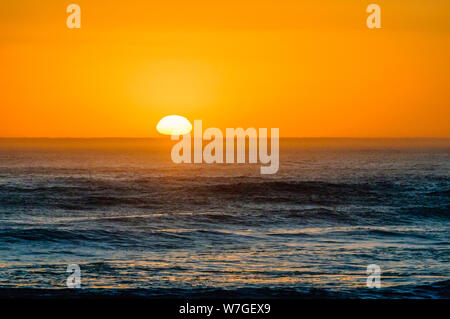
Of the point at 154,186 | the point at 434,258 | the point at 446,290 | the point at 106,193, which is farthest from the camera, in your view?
the point at 154,186

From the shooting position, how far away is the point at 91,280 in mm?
14906

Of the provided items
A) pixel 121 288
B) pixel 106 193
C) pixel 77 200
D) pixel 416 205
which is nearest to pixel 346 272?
pixel 121 288

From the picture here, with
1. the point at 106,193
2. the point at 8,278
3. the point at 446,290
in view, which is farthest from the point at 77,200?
the point at 446,290

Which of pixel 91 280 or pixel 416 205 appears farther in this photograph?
pixel 416 205

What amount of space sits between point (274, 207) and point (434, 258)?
20.8m

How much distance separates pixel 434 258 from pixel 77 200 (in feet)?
94.1
